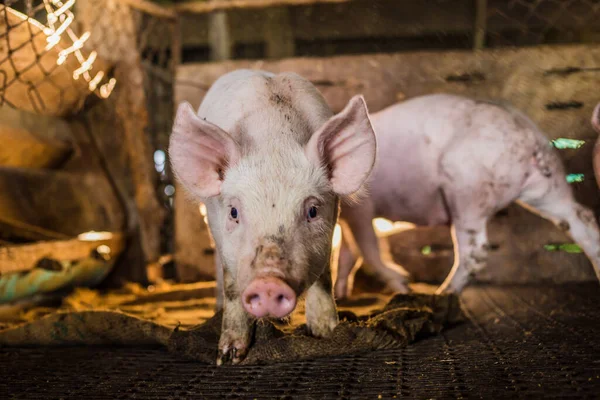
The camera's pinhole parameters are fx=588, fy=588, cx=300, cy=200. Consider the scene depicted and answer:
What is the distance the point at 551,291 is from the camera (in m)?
4.27

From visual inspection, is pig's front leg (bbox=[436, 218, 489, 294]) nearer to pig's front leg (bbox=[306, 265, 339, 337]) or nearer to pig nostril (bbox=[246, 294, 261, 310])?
pig's front leg (bbox=[306, 265, 339, 337])

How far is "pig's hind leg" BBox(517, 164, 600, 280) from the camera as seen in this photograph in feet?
12.1

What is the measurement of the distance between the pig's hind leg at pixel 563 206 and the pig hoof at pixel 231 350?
217cm

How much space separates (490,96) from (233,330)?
3.35m

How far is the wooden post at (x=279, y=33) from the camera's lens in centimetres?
969

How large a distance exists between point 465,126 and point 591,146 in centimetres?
146

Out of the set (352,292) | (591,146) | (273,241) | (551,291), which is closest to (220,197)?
(273,241)

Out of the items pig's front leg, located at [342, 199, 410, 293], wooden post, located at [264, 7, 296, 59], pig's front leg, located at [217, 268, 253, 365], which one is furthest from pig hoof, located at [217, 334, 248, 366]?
wooden post, located at [264, 7, 296, 59]

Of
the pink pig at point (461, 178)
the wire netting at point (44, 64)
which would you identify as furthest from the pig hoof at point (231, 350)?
the wire netting at point (44, 64)

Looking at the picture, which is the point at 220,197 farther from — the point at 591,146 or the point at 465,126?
the point at 591,146

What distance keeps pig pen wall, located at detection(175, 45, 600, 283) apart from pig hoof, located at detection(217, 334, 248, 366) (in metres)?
2.57

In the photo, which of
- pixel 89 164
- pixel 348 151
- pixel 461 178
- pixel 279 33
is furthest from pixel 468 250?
pixel 279 33

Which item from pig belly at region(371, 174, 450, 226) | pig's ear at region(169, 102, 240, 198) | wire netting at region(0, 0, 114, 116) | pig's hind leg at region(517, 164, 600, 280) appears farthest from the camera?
pig belly at region(371, 174, 450, 226)

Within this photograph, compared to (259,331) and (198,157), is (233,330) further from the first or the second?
(198,157)
